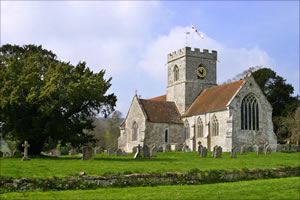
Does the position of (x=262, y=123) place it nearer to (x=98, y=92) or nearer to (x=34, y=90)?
(x=98, y=92)

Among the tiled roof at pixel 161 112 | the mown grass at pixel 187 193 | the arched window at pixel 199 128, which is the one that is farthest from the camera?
the tiled roof at pixel 161 112

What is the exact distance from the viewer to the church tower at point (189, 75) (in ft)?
141

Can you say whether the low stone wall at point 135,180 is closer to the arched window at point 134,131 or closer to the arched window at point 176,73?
the arched window at point 134,131

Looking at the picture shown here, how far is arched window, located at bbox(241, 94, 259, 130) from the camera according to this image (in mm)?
35406

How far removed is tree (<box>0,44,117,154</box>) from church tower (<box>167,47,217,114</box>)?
60.3ft

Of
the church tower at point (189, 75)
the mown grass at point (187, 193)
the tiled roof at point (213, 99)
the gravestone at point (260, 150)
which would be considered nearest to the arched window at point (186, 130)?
the tiled roof at point (213, 99)

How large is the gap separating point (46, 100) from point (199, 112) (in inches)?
740

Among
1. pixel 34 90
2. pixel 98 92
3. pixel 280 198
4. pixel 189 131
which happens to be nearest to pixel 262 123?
Answer: pixel 189 131

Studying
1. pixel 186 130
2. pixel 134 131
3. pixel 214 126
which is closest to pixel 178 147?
pixel 214 126

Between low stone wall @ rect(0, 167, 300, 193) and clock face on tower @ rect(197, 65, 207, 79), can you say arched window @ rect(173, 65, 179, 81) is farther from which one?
low stone wall @ rect(0, 167, 300, 193)

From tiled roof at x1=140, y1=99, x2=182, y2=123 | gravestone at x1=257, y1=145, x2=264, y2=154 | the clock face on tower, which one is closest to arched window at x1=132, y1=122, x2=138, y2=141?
tiled roof at x1=140, y1=99, x2=182, y2=123

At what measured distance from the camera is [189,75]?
4350 centimetres

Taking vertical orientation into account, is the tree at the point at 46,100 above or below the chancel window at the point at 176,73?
below

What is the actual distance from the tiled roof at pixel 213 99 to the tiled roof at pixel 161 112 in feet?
4.66
